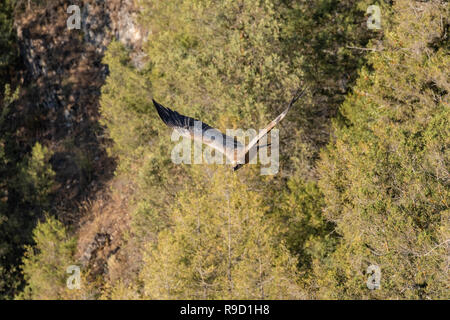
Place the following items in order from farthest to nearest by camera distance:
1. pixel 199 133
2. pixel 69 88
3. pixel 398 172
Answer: pixel 69 88
pixel 398 172
pixel 199 133

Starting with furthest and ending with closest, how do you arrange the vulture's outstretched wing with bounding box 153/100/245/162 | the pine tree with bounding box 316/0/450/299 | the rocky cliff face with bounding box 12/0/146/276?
the rocky cliff face with bounding box 12/0/146/276
the pine tree with bounding box 316/0/450/299
the vulture's outstretched wing with bounding box 153/100/245/162

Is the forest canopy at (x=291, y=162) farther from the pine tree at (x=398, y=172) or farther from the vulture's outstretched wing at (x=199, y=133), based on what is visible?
the vulture's outstretched wing at (x=199, y=133)

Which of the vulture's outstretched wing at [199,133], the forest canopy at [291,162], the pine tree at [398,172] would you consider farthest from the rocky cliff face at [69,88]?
the vulture's outstretched wing at [199,133]

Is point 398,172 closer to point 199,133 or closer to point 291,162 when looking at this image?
point 199,133

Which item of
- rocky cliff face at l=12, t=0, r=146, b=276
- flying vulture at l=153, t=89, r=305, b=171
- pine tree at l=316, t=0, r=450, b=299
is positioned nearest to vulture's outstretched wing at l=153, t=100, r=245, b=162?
flying vulture at l=153, t=89, r=305, b=171

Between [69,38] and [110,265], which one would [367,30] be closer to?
[110,265]

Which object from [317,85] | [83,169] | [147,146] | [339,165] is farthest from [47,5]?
[339,165]

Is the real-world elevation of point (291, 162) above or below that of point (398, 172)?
above

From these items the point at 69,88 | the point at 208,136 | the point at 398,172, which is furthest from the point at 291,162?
the point at 69,88

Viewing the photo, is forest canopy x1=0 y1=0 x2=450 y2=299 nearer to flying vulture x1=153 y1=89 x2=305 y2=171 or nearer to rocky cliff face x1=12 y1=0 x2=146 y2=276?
flying vulture x1=153 y1=89 x2=305 y2=171
